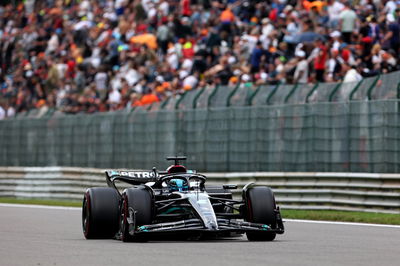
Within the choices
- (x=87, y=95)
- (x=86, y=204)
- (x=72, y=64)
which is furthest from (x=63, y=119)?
(x=86, y=204)

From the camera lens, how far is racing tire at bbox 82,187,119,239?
13.5 meters

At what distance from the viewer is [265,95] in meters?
20.9

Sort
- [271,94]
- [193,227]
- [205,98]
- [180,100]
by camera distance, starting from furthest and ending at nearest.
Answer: [180,100] → [205,98] → [271,94] → [193,227]

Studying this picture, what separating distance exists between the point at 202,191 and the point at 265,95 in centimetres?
798

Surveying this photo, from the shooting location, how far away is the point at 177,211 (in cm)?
1313

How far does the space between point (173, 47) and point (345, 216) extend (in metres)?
10.9

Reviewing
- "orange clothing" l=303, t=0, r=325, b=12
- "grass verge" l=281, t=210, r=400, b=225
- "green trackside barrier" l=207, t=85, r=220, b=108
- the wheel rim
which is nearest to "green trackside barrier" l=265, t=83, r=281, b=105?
"green trackside barrier" l=207, t=85, r=220, b=108

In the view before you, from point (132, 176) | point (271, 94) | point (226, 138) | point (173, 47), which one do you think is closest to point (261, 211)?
point (132, 176)

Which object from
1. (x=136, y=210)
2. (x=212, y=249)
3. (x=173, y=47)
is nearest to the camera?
(x=212, y=249)

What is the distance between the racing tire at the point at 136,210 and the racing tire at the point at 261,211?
125 cm

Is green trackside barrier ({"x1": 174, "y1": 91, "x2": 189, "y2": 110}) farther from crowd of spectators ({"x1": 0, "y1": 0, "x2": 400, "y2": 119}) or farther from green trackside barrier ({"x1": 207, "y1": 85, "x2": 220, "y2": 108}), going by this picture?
crowd of spectators ({"x1": 0, "y1": 0, "x2": 400, "y2": 119})

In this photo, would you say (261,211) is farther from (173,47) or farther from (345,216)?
(173,47)

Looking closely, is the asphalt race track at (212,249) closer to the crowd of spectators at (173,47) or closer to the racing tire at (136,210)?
the racing tire at (136,210)

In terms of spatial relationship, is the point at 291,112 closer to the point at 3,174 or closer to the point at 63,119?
the point at 63,119
